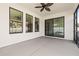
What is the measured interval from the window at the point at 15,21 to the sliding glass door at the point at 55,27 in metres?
4.02

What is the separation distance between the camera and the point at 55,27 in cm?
829

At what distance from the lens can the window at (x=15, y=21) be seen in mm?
4879

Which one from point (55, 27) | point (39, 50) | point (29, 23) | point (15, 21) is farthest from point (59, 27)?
point (39, 50)

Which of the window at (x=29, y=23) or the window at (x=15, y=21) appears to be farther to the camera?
the window at (x=29, y=23)

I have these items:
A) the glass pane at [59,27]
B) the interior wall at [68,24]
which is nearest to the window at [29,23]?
the glass pane at [59,27]

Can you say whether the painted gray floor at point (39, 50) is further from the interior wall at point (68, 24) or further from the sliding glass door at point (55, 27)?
the sliding glass door at point (55, 27)

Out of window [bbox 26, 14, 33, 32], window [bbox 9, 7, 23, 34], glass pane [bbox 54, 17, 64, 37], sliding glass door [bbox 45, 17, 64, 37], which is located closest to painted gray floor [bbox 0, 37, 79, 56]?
window [bbox 9, 7, 23, 34]

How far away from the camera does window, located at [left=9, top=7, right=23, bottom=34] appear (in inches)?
192

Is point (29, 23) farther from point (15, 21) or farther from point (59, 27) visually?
point (59, 27)

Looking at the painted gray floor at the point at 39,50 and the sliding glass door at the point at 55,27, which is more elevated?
the sliding glass door at the point at 55,27

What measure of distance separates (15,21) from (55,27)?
464cm

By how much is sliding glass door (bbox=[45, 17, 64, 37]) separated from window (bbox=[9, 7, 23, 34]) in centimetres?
402

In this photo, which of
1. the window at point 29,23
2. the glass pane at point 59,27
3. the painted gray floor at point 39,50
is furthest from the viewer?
the glass pane at point 59,27

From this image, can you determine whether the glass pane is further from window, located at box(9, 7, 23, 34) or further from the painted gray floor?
window, located at box(9, 7, 23, 34)
